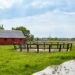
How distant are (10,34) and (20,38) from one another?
3.34 metres

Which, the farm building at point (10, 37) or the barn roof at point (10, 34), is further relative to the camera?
the barn roof at point (10, 34)

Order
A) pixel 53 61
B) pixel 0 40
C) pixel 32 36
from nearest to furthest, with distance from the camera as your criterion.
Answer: pixel 53 61
pixel 0 40
pixel 32 36

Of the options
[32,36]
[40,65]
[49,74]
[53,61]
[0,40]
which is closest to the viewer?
[49,74]

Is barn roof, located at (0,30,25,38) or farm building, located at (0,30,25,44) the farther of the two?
barn roof, located at (0,30,25,38)

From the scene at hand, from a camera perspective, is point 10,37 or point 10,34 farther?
point 10,34

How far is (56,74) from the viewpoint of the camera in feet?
66.6

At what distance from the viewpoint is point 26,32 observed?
12475 cm

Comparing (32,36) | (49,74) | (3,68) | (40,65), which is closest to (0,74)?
(3,68)

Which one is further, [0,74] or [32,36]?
[32,36]

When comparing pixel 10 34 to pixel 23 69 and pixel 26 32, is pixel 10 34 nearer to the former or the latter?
pixel 26 32

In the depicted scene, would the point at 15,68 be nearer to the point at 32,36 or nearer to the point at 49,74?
the point at 49,74

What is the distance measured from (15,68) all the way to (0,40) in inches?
2551

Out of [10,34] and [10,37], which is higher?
[10,34]

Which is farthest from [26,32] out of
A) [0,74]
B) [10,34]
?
[0,74]
